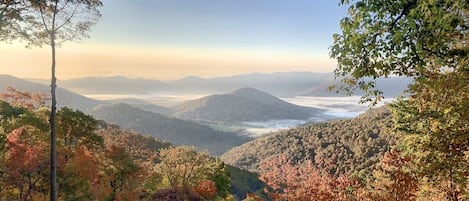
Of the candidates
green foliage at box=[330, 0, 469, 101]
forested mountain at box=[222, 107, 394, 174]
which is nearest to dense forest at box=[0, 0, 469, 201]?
green foliage at box=[330, 0, 469, 101]

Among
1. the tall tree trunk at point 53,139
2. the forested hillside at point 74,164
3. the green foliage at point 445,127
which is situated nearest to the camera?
the green foliage at point 445,127

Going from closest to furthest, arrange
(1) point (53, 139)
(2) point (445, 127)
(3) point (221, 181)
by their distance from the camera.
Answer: (2) point (445, 127) → (1) point (53, 139) → (3) point (221, 181)

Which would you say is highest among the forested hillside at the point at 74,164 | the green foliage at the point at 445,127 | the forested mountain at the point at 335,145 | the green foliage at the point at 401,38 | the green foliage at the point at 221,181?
the green foliage at the point at 401,38

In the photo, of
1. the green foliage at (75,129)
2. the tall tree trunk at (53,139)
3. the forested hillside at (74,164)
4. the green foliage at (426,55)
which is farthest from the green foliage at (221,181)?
the green foliage at (426,55)

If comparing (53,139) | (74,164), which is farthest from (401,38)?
(74,164)

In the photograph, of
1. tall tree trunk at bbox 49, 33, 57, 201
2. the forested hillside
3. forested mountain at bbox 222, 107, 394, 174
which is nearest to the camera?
tall tree trunk at bbox 49, 33, 57, 201

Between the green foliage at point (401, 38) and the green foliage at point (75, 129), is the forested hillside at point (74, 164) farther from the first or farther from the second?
the green foliage at point (401, 38)

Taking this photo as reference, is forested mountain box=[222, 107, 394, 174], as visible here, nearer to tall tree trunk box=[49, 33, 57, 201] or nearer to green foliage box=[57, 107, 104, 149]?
green foliage box=[57, 107, 104, 149]

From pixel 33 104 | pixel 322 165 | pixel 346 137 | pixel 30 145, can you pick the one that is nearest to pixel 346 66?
pixel 30 145

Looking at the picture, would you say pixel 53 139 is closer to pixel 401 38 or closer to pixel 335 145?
pixel 401 38

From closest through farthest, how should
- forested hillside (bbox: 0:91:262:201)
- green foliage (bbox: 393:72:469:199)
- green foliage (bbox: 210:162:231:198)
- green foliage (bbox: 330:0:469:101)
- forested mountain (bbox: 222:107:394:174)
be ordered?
green foliage (bbox: 330:0:469:101)
green foliage (bbox: 393:72:469:199)
forested hillside (bbox: 0:91:262:201)
green foliage (bbox: 210:162:231:198)
forested mountain (bbox: 222:107:394:174)
